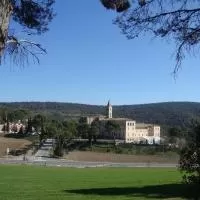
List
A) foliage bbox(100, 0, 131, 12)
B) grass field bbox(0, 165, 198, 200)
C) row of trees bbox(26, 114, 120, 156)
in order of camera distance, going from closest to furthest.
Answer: foliage bbox(100, 0, 131, 12), grass field bbox(0, 165, 198, 200), row of trees bbox(26, 114, 120, 156)

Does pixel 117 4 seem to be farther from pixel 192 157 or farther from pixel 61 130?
pixel 61 130

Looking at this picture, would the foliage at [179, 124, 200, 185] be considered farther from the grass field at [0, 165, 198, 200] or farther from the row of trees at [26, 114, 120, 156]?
the row of trees at [26, 114, 120, 156]

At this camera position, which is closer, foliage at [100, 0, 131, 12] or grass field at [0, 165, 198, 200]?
foliage at [100, 0, 131, 12]

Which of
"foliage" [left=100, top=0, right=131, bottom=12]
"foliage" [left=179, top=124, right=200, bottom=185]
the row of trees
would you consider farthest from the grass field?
the row of trees

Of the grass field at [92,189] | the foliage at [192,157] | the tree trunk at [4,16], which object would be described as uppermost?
the tree trunk at [4,16]

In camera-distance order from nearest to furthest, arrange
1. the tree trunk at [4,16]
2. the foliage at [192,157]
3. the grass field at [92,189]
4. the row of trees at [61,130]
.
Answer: the tree trunk at [4,16] → the foliage at [192,157] → the grass field at [92,189] → the row of trees at [61,130]

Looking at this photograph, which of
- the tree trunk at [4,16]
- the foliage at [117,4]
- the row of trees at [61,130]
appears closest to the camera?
the tree trunk at [4,16]

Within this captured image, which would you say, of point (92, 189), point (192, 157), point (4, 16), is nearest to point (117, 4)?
point (4, 16)

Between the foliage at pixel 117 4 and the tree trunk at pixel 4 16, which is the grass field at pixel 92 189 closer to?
the foliage at pixel 117 4

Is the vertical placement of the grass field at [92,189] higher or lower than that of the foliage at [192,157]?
lower

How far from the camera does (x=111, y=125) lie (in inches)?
7461

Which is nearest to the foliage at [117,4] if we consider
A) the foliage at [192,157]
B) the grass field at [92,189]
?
the foliage at [192,157]

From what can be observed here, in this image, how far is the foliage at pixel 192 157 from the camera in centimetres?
1368

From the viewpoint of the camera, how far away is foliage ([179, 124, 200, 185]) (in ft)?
44.9
